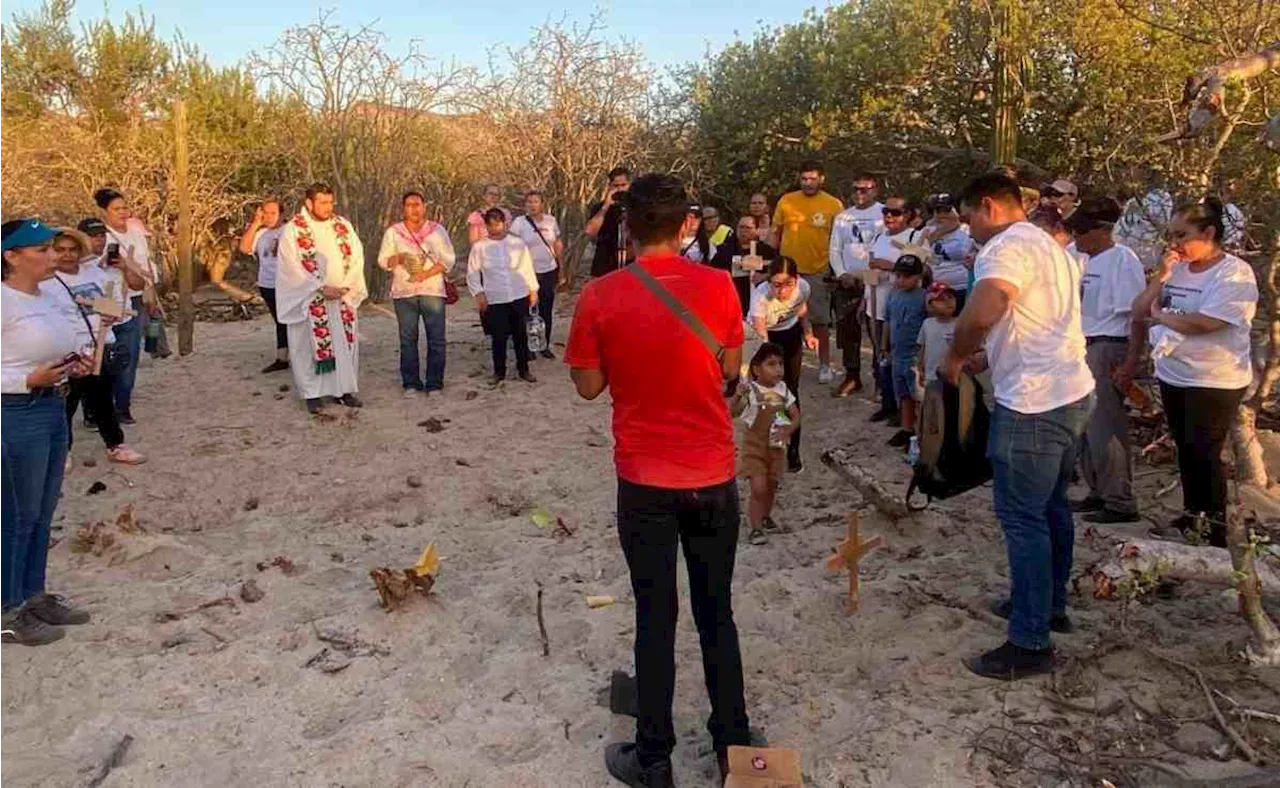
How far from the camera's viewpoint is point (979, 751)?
3312mm

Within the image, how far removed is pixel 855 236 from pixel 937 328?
2320mm

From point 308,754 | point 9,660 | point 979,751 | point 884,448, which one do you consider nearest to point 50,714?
point 9,660

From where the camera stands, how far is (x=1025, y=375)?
11.8 feet

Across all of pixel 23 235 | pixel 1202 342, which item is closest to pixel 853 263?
pixel 1202 342

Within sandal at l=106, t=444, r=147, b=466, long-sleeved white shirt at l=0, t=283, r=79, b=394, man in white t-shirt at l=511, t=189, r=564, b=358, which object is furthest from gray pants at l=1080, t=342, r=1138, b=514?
sandal at l=106, t=444, r=147, b=466

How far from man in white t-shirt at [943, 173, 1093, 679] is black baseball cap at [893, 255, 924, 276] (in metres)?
3.30

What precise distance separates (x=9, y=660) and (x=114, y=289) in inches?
136

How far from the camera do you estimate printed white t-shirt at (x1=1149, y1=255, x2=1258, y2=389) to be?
4.56 m

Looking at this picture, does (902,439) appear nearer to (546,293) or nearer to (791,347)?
(791,347)

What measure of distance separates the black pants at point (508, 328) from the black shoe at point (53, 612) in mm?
4958

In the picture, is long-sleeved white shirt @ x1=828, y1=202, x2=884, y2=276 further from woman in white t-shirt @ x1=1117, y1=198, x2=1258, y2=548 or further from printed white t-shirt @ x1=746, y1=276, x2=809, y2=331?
woman in white t-shirt @ x1=1117, y1=198, x2=1258, y2=548

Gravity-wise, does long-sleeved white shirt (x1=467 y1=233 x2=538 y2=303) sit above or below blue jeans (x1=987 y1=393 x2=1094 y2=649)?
above

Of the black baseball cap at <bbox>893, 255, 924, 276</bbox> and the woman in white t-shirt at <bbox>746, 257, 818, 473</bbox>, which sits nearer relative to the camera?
the black baseball cap at <bbox>893, 255, 924, 276</bbox>

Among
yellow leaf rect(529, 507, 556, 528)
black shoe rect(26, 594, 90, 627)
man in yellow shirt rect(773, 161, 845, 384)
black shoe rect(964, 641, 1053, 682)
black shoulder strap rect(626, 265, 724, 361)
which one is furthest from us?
man in yellow shirt rect(773, 161, 845, 384)
